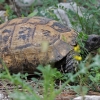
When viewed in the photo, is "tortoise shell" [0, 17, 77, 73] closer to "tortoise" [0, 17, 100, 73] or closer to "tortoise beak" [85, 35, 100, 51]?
"tortoise" [0, 17, 100, 73]

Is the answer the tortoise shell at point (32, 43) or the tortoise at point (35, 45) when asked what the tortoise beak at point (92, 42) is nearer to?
the tortoise at point (35, 45)

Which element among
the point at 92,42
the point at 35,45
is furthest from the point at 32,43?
the point at 92,42

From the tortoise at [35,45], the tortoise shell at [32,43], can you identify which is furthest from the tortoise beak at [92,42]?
the tortoise shell at [32,43]

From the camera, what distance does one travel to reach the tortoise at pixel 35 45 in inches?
158

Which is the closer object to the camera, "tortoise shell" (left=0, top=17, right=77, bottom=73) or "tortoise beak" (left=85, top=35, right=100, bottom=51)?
"tortoise shell" (left=0, top=17, right=77, bottom=73)

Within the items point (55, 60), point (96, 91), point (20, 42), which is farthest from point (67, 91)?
point (20, 42)

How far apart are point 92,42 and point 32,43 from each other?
66 cm

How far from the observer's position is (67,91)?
316 cm

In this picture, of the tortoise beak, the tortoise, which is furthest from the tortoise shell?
the tortoise beak

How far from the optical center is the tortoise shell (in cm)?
403

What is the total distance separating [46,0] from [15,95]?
11.9 feet

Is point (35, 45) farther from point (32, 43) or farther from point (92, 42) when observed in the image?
point (92, 42)

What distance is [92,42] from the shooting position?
4188mm

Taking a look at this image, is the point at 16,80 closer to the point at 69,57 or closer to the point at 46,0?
the point at 69,57
